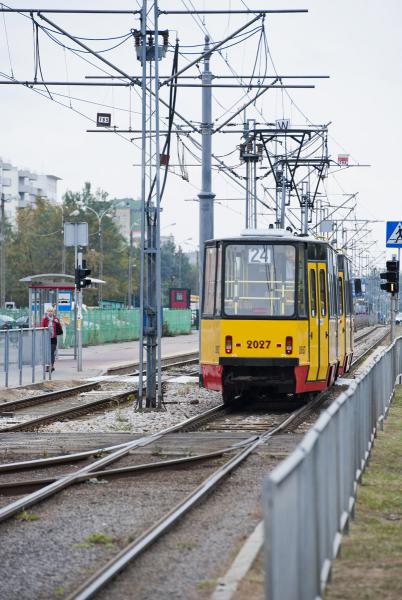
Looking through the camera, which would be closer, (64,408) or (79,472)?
(79,472)

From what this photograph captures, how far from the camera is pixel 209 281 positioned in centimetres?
2298

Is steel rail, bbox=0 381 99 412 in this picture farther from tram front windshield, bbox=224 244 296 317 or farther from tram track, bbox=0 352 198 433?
tram front windshield, bbox=224 244 296 317

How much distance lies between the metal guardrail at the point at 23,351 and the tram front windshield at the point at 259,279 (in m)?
7.43

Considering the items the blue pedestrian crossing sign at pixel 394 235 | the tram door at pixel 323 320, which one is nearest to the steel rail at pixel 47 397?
the tram door at pixel 323 320

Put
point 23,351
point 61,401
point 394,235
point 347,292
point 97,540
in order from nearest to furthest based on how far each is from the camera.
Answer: point 97,540 < point 61,401 < point 394,235 < point 347,292 < point 23,351

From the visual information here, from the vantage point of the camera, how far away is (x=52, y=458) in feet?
48.1

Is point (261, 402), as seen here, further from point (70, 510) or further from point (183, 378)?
point (70, 510)

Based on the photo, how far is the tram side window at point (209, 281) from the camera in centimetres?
2270

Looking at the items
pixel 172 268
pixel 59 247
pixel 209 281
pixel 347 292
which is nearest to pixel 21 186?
pixel 172 268

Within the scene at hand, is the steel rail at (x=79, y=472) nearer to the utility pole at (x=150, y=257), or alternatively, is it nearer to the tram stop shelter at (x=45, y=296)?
the utility pole at (x=150, y=257)

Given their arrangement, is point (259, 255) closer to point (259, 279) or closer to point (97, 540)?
point (259, 279)

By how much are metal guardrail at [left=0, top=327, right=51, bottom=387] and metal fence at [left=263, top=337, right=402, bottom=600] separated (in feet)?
58.8

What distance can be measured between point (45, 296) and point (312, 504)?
1391 inches

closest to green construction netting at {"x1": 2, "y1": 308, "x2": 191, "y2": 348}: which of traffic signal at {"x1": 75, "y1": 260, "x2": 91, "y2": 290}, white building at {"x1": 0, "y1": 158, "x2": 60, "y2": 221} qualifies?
traffic signal at {"x1": 75, "y1": 260, "x2": 91, "y2": 290}
